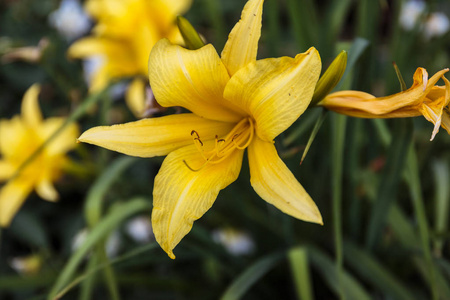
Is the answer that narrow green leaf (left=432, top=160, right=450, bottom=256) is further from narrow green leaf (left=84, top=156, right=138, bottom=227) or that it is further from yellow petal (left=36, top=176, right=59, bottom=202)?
yellow petal (left=36, top=176, right=59, bottom=202)

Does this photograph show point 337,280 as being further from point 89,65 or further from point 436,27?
point 89,65

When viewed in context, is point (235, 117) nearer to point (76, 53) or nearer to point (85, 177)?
point (85, 177)

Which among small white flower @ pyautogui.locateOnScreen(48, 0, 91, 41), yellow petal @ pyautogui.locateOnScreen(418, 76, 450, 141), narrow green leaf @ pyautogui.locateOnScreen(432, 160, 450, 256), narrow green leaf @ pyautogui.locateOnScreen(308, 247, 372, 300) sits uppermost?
small white flower @ pyautogui.locateOnScreen(48, 0, 91, 41)

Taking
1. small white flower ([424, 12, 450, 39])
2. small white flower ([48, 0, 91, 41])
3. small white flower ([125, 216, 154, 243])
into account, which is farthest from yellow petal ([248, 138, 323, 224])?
small white flower ([48, 0, 91, 41])

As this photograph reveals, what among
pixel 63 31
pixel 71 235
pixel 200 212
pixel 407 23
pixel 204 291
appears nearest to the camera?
pixel 200 212

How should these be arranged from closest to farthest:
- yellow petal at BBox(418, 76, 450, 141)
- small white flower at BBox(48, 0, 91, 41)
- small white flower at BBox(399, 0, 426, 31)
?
yellow petal at BBox(418, 76, 450, 141) < small white flower at BBox(399, 0, 426, 31) < small white flower at BBox(48, 0, 91, 41)

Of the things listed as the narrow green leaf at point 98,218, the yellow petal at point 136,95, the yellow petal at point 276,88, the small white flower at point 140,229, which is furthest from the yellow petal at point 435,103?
the small white flower at point 140,229

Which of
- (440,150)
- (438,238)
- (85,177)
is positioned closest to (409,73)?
(440,150)
